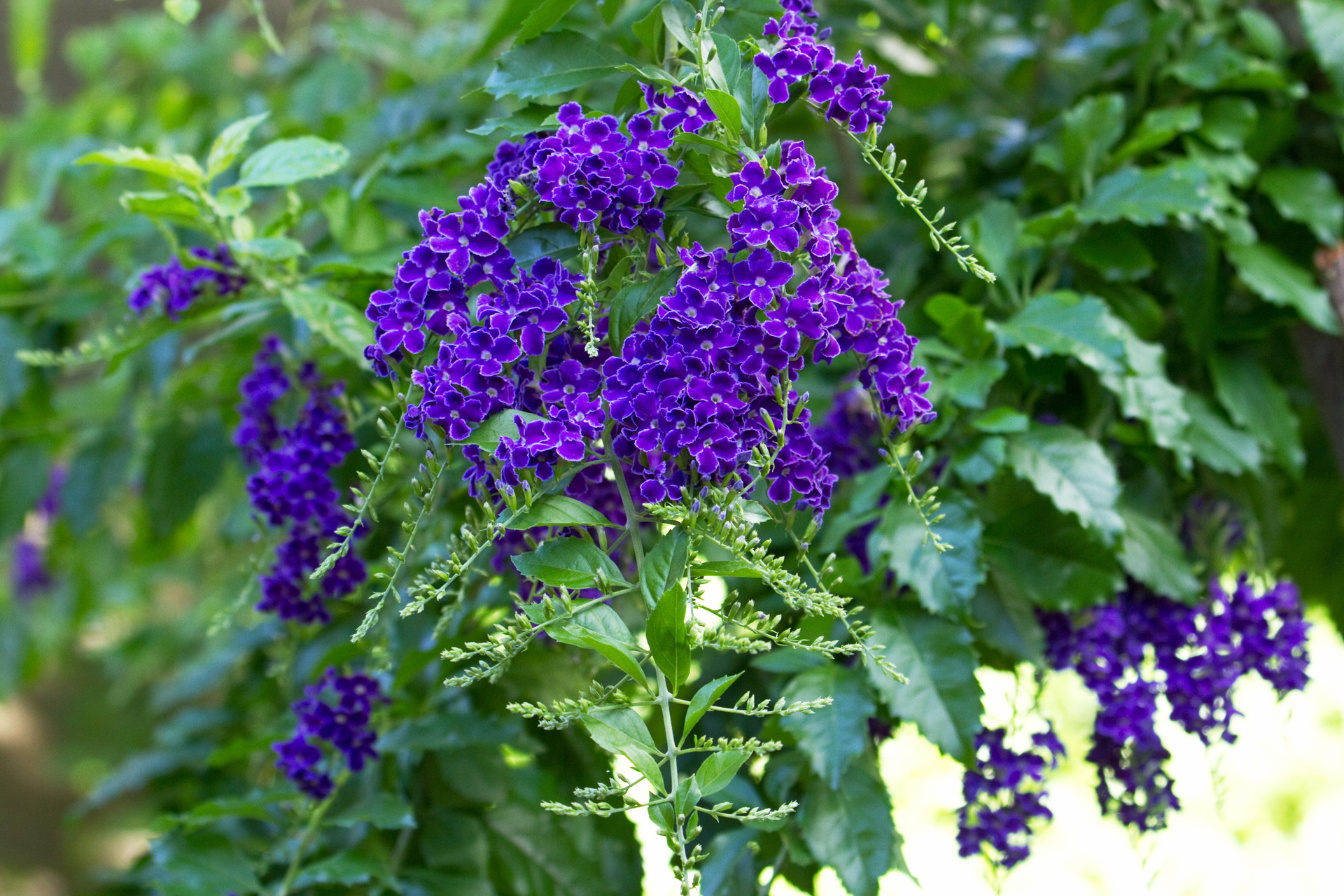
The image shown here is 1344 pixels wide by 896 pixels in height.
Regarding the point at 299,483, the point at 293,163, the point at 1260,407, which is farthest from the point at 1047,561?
the point at 293,163

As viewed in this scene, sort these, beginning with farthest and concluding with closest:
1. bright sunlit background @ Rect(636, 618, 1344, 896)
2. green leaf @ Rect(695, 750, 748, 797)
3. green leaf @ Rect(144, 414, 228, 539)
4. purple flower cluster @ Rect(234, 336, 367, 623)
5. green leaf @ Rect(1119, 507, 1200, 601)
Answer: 1. bright sunlit background @ Rect(636, 618, 1344, 896)
2. green leaf @ Rect(144, 414, 228, 539)
3. green leaf @ Rect(1119, 507, 1200, 601)
4. purple flower cluster @ Rect(234, 336, 367, 623)
5. green leaf @ Rect(695, 750, 748, 797)

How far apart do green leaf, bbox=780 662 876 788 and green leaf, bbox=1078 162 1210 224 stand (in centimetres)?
56

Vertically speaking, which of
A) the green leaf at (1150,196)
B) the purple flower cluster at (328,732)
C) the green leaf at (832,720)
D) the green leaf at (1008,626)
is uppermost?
the green leaf at (1150,196)

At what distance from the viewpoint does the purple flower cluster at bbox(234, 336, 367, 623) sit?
94 cm

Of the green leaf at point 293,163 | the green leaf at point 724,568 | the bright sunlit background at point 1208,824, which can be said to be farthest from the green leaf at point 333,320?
the bright sunlit background at point 1208,824

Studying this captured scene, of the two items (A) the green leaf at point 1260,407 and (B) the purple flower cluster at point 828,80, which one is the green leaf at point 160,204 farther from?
(A) the green leaf at point 1260,407

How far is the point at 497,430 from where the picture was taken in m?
0.68

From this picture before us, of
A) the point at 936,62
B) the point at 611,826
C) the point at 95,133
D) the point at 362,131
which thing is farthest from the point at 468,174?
the point at 95,133

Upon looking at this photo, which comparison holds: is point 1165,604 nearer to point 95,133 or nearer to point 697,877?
point 697,877

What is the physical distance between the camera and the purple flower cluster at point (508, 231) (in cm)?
70

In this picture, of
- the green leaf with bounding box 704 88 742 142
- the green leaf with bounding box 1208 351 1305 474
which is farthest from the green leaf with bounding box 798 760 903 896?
the green leaf with bounding box 1208 351 1305 474

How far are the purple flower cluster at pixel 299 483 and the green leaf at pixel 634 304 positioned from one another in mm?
369

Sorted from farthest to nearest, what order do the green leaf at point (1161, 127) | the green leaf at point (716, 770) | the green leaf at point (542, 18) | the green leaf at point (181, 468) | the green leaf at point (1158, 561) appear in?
1. the green leaf at point (181, 468)
2. the green leaf at point (1161, 127)
3. the green leaf at point (1158, 561)
4. the green leaf at point (542, 18)
5. the green leaf at point (716, 770)

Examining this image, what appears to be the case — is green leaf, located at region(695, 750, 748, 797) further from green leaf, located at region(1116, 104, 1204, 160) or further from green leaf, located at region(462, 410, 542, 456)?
green leaf, located at region(1116, 104, 1204, 160)
